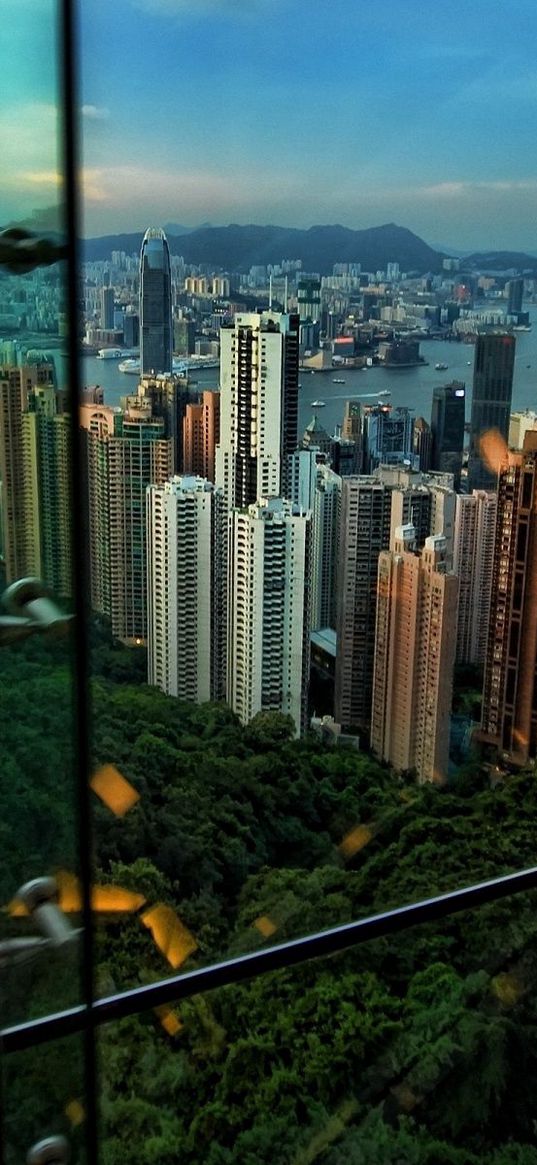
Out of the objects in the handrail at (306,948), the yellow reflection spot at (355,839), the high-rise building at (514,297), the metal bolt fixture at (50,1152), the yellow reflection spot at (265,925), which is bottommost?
the yellow reflection spot at (355,839)

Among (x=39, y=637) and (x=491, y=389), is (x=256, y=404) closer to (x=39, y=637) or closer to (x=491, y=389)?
(x=491, y=389)

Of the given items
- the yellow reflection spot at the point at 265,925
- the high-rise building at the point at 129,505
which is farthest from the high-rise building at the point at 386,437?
the yellow reflection spot at the point at 265,925

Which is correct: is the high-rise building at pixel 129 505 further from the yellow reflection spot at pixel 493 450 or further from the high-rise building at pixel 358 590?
the yellow reflection spot at pixel 493 450

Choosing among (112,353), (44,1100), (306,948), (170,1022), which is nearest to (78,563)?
(44,1100)

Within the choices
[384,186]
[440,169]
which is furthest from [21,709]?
[440,169]

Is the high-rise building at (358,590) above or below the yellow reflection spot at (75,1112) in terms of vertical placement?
below

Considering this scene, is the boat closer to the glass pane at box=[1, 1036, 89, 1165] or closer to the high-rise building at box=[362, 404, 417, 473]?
the high-rise building at box=[362, 404, 417, 473]

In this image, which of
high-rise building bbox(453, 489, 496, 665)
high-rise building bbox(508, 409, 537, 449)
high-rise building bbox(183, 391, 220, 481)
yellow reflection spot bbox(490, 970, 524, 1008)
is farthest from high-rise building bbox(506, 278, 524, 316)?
yellow reflection spot bbox(490, 970, 524, 1008)
